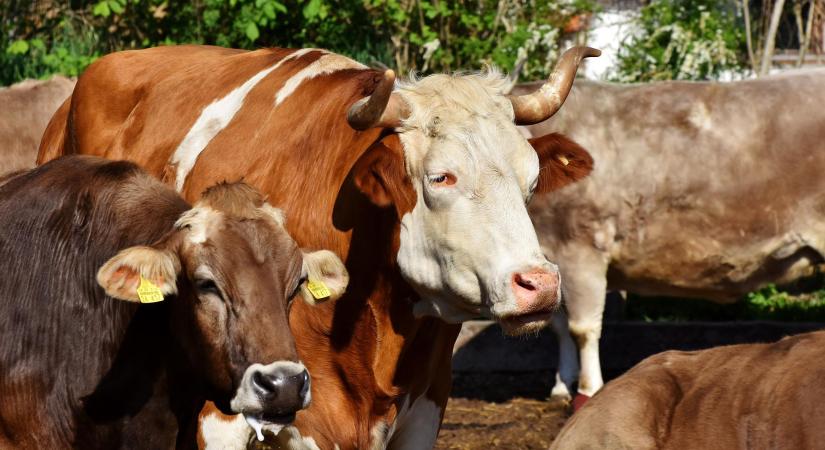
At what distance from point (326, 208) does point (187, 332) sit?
3.38ft

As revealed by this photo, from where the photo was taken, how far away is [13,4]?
1194cm

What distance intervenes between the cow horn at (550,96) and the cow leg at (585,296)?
129 inches

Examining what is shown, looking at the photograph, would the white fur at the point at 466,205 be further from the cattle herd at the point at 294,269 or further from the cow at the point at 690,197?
the cow at the point at 690,197

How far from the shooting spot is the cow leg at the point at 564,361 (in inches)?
365

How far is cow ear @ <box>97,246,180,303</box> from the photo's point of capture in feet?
14.3

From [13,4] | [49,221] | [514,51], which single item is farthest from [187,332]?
[13,4]

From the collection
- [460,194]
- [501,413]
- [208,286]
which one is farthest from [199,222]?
[501,413]

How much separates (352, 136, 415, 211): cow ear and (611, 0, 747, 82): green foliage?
6.69m

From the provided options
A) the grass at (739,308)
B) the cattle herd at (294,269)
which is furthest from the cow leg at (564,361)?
the cattle herd at (294,269)

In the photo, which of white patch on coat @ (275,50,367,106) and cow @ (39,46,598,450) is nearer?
cow @ (39,46,598,450)

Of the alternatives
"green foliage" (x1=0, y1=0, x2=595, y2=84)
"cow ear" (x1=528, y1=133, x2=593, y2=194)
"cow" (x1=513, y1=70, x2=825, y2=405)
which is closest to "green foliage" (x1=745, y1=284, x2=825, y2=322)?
"cow" (x1=513, y1=70, x2=825, y2=405)

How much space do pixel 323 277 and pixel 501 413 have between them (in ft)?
13.7

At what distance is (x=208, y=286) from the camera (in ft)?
14.6

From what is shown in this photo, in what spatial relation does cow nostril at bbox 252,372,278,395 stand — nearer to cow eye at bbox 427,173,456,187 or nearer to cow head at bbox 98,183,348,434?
cow head at bbox 98,183,348,434
